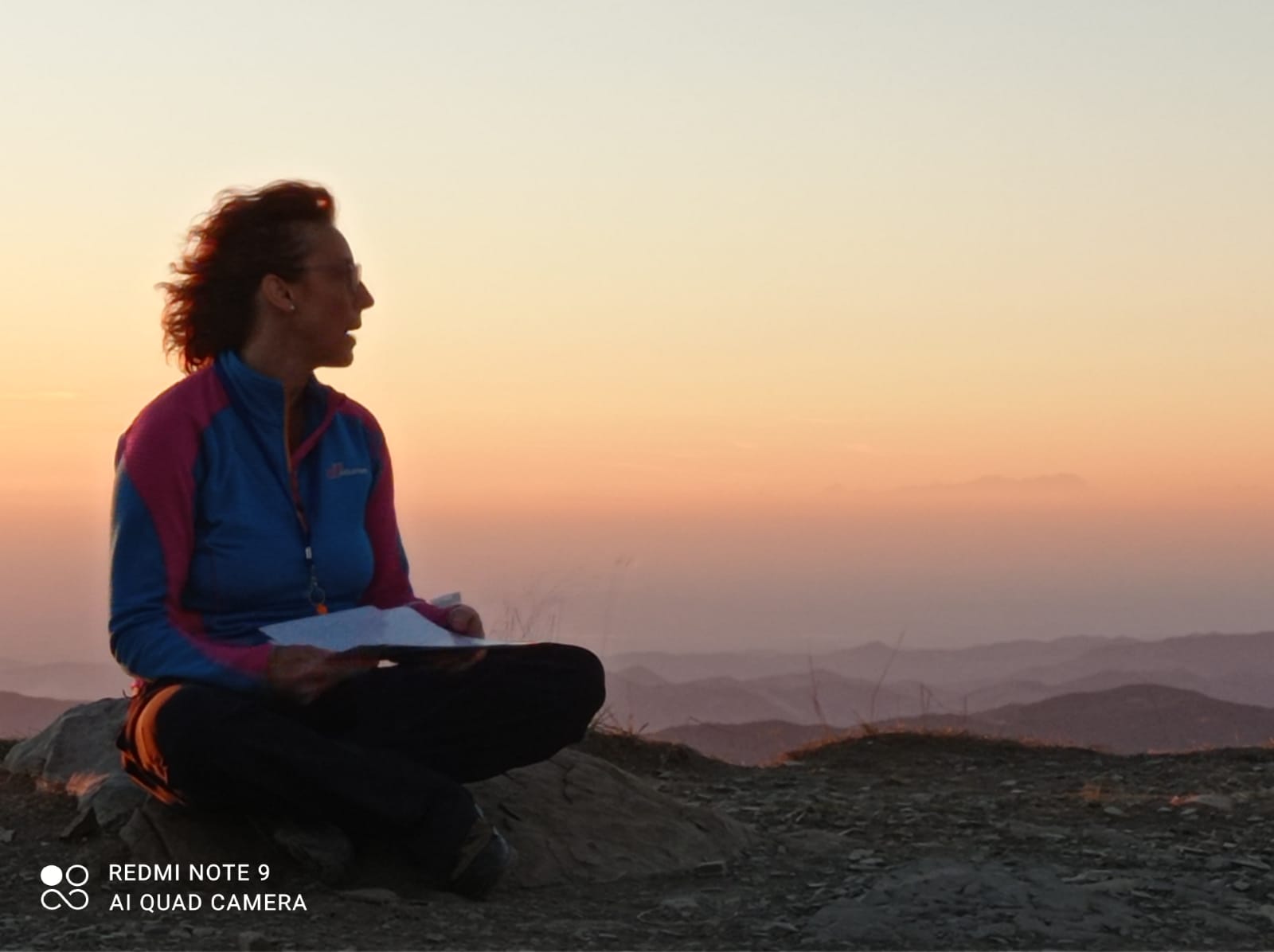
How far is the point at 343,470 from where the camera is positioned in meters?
4.72

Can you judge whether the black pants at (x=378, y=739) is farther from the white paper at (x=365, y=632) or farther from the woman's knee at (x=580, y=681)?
the white paper at (x=365, y=632)

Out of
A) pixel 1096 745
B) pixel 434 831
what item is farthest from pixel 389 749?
pixel 1096 745

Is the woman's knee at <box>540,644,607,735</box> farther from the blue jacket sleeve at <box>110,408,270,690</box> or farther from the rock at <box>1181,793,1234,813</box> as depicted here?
the rock at <box>1181,793,1234,813</box>

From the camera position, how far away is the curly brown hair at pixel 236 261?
4648 mm

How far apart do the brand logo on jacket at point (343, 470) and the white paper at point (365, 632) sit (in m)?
0.40

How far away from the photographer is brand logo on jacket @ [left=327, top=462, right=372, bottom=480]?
468 centimetres

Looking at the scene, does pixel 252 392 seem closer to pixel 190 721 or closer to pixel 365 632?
pixel 365 632

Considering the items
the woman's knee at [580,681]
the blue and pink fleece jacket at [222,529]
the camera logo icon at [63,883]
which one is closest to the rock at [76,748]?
the camera logo icon at [63,883]

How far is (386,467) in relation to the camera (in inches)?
195

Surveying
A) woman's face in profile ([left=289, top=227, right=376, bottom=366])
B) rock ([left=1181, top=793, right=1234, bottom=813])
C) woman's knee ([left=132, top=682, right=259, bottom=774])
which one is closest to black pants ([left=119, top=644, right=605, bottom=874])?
woman's knee ([left=132, top=682, right=259, bottom=774])

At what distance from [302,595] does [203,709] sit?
0.43 m

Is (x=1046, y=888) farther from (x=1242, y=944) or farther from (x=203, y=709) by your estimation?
(x=203, y=709)

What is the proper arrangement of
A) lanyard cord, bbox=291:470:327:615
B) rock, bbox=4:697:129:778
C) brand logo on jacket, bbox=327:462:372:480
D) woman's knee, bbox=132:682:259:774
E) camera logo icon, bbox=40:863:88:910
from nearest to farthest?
woman's knee, bbox=132:682:259:774
camera logo icon, bbox=40:863:88:910
lanyard cord, bbox=291:470:327:615
brand logo on jacket, bbox=327:462:372:480
rock, bbox=4:697:129:778

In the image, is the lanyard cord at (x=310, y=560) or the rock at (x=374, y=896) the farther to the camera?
the lanyard cord at (x=310, y=560)
